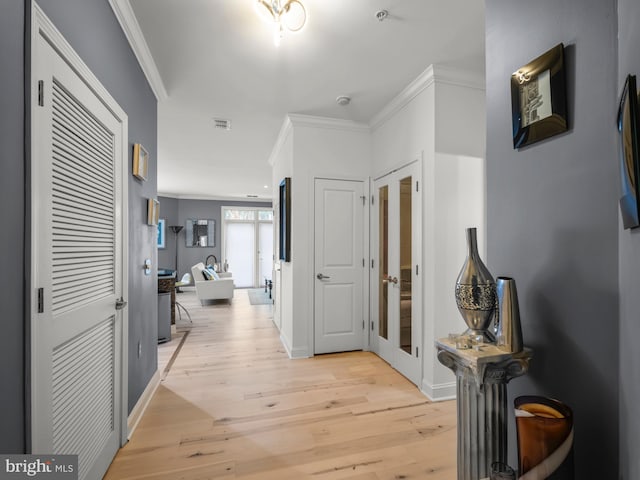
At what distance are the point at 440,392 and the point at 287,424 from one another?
4.31 ft

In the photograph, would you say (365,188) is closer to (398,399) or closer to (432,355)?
(432,355)

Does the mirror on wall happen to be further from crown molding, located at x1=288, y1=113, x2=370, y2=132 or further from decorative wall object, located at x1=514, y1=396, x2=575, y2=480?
decorative wall object, located at x1=514, y1=396, x2=575, y2=480

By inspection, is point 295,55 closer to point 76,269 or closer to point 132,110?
point 132,110

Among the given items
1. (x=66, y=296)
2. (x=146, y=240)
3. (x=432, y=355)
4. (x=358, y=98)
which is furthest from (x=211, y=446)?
(x=358, y=98)

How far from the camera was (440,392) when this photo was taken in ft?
8.12

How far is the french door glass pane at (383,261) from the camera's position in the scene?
328 cm

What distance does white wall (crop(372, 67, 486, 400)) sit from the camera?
98.0 inches

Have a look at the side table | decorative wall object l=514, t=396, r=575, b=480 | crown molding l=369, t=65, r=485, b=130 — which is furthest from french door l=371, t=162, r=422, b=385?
decorative wall object l=514, t=396, r=575, b=480

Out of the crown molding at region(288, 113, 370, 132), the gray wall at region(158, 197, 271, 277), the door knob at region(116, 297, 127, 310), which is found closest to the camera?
the door knob at region(116, 297, 127, 310)

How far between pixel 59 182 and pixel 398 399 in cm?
269

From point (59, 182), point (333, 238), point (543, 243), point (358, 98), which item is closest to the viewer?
point (543, 243)

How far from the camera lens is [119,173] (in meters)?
1.85

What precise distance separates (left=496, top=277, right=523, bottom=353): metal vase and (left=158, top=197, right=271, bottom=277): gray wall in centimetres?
881

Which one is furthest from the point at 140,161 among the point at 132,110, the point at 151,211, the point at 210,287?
the point at 210,287
